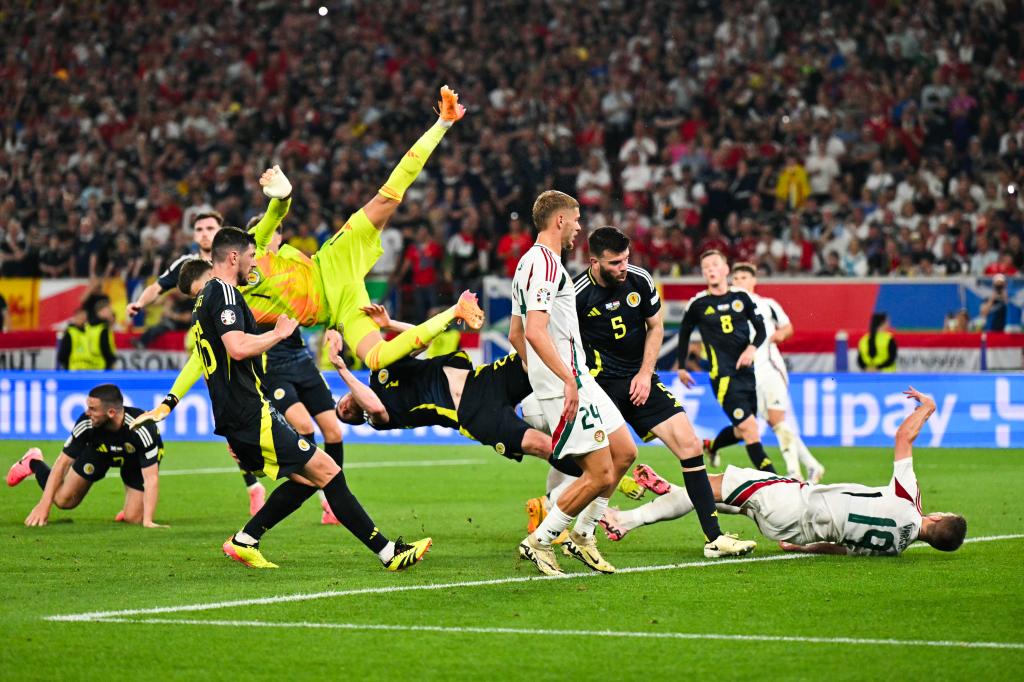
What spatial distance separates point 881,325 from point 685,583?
13299 mm

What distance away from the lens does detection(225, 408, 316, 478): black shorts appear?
9406 millimetres

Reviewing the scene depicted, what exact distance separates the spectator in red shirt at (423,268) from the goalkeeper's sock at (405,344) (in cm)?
1399

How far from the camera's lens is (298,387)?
1263cm

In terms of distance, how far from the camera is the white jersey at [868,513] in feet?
31.3

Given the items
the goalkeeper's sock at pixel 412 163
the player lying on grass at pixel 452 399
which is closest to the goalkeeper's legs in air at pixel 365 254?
the goalkeeper's sock at pixel 412 163

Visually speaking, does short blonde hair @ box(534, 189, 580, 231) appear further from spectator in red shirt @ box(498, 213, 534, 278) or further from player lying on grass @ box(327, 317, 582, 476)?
spectator in red shirt @ box(498, 213, 534, 278)

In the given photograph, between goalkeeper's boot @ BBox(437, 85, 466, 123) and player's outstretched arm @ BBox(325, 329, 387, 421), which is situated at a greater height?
goalkeeper's boot @ BBox(437, 85, 466, 123)

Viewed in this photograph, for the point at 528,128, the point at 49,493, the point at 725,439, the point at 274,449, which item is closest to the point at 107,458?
the point at 49,493

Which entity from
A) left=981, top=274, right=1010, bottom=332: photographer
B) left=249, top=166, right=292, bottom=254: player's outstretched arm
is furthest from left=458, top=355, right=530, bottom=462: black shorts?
left=981, top=274, right=1010, bottom=332: photographer

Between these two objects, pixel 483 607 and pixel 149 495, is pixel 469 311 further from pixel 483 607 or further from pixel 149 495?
pixel 149 495

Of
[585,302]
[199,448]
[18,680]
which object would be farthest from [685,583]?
[199,448]

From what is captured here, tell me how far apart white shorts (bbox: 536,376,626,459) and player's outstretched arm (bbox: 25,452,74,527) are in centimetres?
509

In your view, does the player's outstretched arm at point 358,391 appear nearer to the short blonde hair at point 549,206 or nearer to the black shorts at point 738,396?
the short blonde hair at point 549,206

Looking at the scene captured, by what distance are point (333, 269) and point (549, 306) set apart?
2883 millimetres
